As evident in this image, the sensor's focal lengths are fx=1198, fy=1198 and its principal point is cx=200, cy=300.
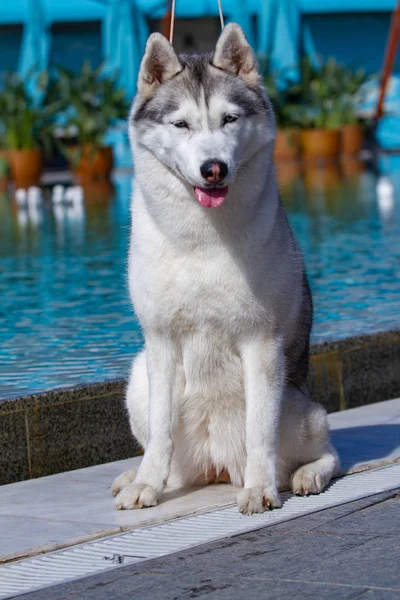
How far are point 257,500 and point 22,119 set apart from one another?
18.6m

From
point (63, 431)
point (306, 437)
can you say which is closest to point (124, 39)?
point (63, 431)

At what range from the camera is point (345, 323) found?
5.81 meters

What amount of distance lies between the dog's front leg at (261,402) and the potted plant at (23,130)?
1720 centimetres

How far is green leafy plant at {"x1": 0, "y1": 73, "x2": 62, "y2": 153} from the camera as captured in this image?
70.9 ft

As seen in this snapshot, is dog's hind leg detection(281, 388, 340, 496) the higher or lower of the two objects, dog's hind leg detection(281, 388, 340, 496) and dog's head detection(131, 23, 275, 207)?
the lower

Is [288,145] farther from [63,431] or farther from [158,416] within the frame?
[158,416]

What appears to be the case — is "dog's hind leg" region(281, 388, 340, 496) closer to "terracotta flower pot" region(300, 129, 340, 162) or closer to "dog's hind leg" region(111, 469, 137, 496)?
"dog's hind leg" region(111, 469, 137, 496)

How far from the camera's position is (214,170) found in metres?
3.54

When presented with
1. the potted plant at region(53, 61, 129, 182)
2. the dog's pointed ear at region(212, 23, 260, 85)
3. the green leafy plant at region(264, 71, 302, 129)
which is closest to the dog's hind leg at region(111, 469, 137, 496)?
the dog's pointed ear at region(212, 23, 260, 85)

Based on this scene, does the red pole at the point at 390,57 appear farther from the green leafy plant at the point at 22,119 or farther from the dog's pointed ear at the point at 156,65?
the dog's pointed ear at the point at 156,65

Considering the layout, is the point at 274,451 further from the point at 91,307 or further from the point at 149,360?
the point at 91,307

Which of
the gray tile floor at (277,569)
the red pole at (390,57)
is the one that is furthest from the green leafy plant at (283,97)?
the gray tile floor at (277,569)

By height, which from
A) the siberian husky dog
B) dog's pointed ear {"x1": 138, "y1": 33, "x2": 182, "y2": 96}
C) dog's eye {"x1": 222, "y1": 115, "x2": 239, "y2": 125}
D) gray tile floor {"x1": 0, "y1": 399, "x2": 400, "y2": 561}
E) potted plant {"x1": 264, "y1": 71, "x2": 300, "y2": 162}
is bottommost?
potted plant {"x1": 264, "y1": 71, "x2": 300, "y2": 162}

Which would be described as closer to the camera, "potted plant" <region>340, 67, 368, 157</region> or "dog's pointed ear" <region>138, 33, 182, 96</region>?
"dog's pointed ear" <region>138, 33, 182, 96</region>
